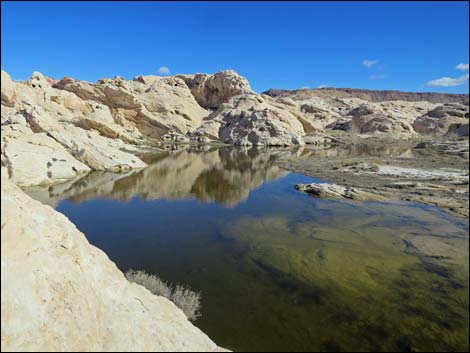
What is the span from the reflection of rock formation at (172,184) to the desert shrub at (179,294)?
10.8m

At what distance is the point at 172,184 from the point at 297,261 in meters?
15.8

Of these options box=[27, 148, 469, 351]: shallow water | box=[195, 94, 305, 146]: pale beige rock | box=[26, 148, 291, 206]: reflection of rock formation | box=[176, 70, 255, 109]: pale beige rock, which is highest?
box=[176, 70, 255, 109]: pale beige rock

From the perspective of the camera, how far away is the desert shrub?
7.71 metres

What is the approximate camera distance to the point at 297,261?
1085 centimetres

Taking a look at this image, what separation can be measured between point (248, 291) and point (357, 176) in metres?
20.3

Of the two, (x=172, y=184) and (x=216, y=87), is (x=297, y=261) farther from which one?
(x=216, y=87)

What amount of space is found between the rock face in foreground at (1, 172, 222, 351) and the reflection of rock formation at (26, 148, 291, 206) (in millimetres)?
14207

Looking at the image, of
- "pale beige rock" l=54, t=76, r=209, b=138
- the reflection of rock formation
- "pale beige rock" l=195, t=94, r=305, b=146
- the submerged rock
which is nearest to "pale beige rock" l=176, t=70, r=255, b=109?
"pale beige rock" l=54, t=76, r=209, b=138

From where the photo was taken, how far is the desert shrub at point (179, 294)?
25.3ft

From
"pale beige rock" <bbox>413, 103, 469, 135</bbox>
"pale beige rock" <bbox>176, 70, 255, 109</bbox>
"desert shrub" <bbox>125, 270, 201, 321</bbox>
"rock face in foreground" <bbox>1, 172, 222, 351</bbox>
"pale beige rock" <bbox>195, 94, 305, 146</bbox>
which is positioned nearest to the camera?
"rock face in foreground" <bbox>1, 172, 222, 351</bbox>

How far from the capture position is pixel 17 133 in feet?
79.6

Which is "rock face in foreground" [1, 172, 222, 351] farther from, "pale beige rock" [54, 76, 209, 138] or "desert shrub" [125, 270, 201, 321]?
"pale beige rock" [54, 76, 209, 138]

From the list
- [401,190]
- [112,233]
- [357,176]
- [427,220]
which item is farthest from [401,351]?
[357,176]

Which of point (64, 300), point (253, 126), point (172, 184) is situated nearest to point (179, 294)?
point (64, 300)
